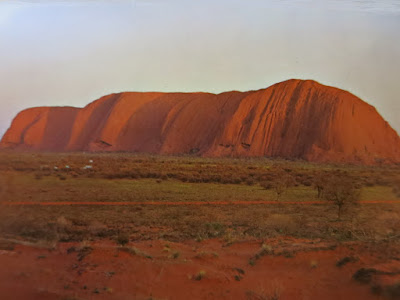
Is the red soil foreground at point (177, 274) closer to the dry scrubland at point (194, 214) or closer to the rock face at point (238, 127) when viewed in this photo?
the dry scrubland at point (194, 214)

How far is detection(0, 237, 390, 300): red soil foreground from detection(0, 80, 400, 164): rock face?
41529 mm

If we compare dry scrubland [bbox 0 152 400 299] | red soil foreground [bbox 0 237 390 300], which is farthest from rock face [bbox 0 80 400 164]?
red soil foreground [bbox 0 237 390 300]

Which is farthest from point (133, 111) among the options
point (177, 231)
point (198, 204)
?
point (177, 231)

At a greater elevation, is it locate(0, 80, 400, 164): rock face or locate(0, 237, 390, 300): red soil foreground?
locate(0, 80, 400, 164): rock face

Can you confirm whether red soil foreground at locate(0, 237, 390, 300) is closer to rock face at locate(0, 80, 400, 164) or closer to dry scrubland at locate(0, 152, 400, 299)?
dry scrubland at locate(0, 152, 400, 299)

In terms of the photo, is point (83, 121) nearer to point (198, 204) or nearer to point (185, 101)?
point (185, 101)

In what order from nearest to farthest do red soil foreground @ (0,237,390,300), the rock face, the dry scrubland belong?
red soil foreground @ (0,237,390,300), the dry scrubland, the rock face

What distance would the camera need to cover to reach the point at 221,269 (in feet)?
19.9

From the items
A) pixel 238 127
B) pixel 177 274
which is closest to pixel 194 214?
pixel 177 274

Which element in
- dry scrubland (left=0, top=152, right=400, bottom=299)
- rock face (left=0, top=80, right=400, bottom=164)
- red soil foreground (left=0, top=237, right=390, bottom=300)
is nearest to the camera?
red soil foreground (left=0, top=237, right=390, bottom=300)

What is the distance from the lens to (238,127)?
55062 mm

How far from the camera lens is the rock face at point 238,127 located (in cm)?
4922

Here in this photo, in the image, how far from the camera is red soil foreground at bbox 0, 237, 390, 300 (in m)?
4.91

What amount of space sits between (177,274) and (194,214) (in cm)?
653
